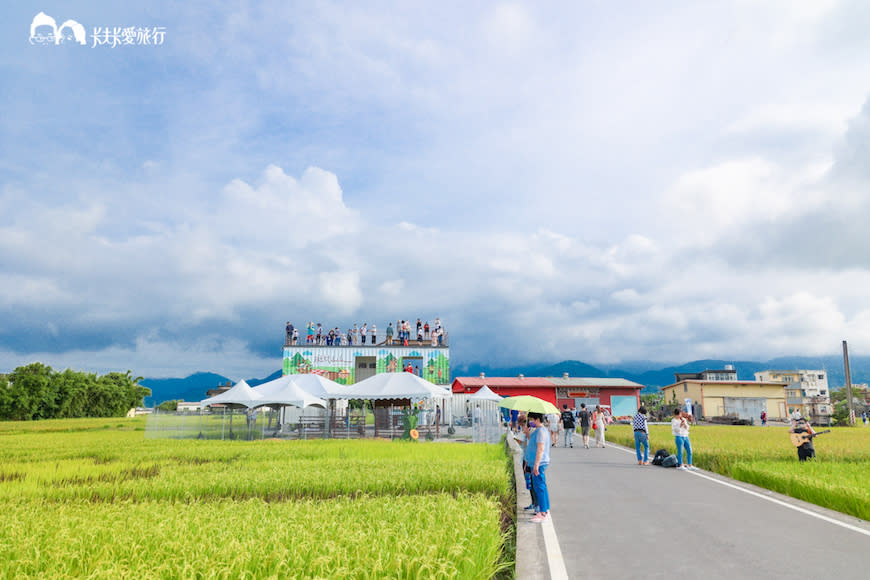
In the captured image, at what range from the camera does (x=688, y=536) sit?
6938 mm

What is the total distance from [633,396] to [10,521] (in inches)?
2111

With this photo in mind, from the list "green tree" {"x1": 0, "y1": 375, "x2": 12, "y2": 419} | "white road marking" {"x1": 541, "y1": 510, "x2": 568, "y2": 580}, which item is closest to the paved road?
"white road marking" {"x1": 541, "y1": 510, "x2": 568, "y2": 580}

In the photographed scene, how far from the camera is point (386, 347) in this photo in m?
51.9

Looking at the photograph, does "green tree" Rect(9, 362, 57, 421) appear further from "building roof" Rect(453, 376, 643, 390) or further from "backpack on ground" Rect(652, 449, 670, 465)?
"backpack on ground" Rect(652, 449, 670, 465)

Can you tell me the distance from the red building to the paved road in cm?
4085

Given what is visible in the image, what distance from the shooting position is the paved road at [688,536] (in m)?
5.57

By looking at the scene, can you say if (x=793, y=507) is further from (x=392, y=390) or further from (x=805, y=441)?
(x=392, y=390)

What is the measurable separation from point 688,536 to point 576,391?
47525mm

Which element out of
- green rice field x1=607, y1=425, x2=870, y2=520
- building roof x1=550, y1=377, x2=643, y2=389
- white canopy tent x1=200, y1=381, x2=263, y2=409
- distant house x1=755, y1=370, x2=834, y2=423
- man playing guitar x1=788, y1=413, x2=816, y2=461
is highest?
white canopy tent x1=200, y1=381, x2=263, y2=409

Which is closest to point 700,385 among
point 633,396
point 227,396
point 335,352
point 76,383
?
point 633,396

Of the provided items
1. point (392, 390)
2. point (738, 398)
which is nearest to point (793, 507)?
point (392, 390)

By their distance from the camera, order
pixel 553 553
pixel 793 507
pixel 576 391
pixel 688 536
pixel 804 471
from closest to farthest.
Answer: pixel 553 553, pixel 688 536, pixel 793 507, pixel 804 471, pixel 576 391

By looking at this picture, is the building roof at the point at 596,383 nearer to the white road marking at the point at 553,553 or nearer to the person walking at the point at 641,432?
the person walking at the point at 641,432

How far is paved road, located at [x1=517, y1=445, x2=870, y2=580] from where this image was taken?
18.3 feet
